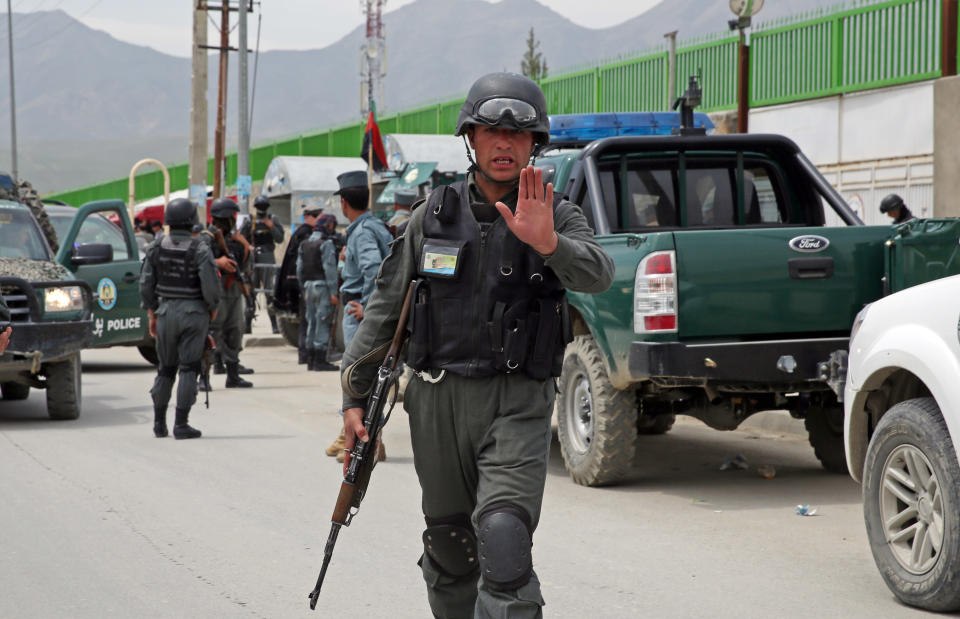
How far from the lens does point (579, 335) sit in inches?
A: 319

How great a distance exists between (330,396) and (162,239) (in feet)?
11.5

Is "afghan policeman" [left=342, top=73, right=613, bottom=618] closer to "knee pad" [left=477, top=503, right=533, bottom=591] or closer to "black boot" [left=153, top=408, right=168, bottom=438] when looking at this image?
"knee pad" [left=477, top=503, right=533, bottom=591]

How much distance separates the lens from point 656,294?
7.14m

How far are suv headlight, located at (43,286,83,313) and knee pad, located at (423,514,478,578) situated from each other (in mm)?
7694

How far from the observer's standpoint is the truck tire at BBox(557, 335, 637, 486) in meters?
7.61

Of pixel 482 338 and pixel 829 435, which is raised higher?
pixel 482 338

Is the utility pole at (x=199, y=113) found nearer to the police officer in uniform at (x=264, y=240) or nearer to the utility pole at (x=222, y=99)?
the utility pole at (x=222, y=99)

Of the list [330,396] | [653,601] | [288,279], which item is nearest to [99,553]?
[653,601]

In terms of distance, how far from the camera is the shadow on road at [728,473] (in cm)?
756

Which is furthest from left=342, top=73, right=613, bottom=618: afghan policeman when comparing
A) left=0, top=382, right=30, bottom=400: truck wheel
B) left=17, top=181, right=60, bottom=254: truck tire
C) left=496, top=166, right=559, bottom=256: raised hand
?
left=17, top=181, right=60, bottom=254: truck tire

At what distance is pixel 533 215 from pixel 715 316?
12.4ft

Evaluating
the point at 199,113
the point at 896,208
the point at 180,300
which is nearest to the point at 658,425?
the point at 180,300

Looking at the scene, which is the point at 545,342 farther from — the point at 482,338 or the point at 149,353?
the point at 149,353

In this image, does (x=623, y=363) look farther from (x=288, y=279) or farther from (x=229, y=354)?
(x=288, y=279)
